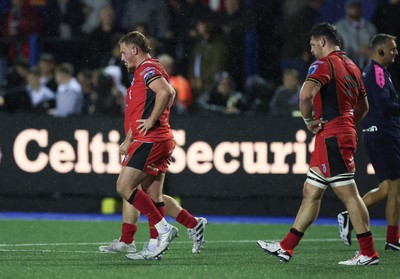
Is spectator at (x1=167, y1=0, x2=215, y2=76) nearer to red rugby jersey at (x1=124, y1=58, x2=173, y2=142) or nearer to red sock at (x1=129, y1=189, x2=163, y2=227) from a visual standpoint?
red rugby jersey at (x1=124, y1=58, x2=173, y2=142)

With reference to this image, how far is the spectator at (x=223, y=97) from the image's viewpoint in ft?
52.5

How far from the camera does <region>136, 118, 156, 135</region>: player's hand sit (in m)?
9.91

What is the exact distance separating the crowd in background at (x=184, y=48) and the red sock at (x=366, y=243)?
589 cm

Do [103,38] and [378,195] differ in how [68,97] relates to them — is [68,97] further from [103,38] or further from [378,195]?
[378,195]

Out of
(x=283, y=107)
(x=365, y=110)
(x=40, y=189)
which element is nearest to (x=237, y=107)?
(x=283, y=107)

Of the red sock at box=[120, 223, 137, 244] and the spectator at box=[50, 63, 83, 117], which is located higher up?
the spectator at box=[50, 63, 83, 117]

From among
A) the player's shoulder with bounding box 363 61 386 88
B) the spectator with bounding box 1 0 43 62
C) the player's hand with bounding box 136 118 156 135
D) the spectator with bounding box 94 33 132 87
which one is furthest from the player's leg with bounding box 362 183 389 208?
the spectator with bounding box 1 0 43 62

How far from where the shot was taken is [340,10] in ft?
52.5

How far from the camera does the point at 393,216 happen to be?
36.7 ft

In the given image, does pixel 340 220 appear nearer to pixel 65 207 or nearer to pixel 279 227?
pixel 279 227

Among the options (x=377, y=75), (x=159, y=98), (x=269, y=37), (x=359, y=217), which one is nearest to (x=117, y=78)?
(x=269, y=37)

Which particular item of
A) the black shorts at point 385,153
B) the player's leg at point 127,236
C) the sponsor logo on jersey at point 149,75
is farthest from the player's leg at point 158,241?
the black shorts at point 385,153

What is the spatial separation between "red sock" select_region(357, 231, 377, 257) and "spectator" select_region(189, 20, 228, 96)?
7.34 m

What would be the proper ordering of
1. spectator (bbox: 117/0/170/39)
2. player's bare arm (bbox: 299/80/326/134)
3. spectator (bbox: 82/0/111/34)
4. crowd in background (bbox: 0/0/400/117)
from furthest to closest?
spectator (bbox: 82/0/111/34)
spectator (bbox: 117/0/170/39)
crowd in background (bbox: 0/0/400/117)
player's bare arm (bbox: 299/80/326/134)
